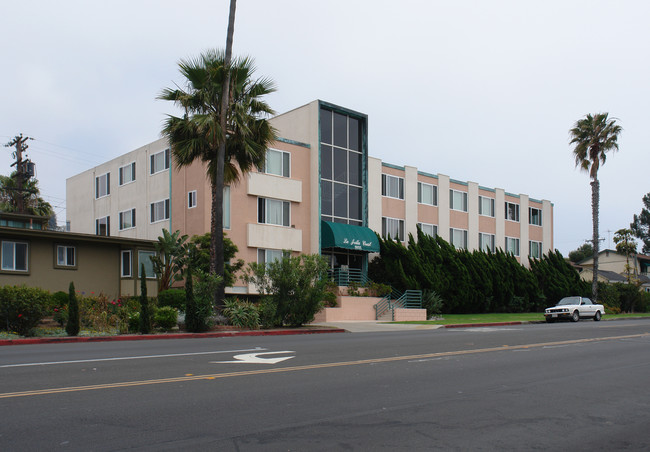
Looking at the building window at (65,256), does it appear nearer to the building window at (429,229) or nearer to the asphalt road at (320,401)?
the asphalt road at (320,401)

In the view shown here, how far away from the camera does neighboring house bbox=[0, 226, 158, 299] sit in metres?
27.3

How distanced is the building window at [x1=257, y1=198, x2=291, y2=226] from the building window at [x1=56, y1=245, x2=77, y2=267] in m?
9.45

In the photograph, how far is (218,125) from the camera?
76.3 ft

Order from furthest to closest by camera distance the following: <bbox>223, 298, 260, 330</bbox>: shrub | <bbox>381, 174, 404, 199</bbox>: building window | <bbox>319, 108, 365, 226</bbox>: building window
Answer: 1. <bbox>381, 174, 404, 199</bbox>: building window
2. <bbox>319, 108, 365, 226</bbox>: building window
3. <bbox>223, 298, 260, 330</bbox>: shrub

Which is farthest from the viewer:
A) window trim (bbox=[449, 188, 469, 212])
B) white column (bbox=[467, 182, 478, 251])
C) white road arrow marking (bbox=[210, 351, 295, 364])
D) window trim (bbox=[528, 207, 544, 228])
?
window trim (bbox=[528, 207, 544, 228])

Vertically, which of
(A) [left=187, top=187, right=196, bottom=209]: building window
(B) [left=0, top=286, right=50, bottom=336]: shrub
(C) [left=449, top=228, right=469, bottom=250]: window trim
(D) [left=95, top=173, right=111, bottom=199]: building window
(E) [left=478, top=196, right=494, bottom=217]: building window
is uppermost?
(D) [left=95, top=173, right=111, bottom=199]: building window

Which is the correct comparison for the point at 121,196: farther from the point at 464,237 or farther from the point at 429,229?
the point at 464,237

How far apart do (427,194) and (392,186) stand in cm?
387

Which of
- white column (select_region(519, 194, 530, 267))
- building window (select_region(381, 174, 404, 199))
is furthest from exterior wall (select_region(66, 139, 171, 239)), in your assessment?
white column (select_region(519, 194, 530, 267))

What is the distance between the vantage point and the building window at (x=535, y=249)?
5292 centimetres

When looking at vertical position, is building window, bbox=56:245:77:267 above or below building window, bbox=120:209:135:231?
below

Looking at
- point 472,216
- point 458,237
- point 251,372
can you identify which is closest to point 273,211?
point 458,237

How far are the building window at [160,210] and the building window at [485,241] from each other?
77.2 ft

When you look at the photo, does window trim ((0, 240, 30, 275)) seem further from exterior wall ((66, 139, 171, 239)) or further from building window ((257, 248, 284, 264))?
building window ((257, 248, 284, 264))
